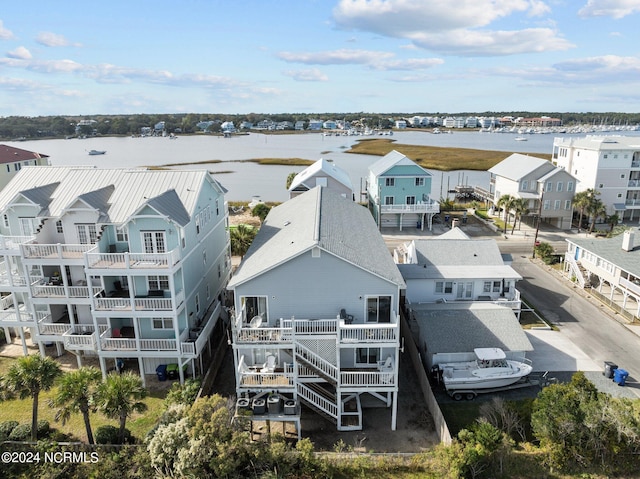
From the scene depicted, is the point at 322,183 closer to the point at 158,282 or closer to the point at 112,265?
the point at 158,282

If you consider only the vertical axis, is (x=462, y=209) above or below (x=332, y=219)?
below

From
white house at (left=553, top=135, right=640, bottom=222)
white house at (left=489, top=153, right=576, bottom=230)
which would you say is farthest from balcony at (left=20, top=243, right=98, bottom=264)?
white house at (left=553, top=135, right=640, bottom=222)

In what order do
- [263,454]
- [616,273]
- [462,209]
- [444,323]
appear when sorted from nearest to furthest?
1. [263,454]
2. [444,323]
3. [616,273]
4. [462,209]

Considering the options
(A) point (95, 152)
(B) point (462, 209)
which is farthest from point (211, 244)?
(A) point (95, 152)

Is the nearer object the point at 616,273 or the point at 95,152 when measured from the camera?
the point at 616,273

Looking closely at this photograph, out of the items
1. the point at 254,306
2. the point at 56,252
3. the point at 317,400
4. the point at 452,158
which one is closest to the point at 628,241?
the point at 317,400

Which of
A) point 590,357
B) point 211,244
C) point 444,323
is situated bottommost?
point 590,357

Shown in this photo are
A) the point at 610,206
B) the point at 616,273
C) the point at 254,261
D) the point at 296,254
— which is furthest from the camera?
the point at 610,206

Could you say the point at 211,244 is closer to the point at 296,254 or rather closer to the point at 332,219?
the point at 332,219
